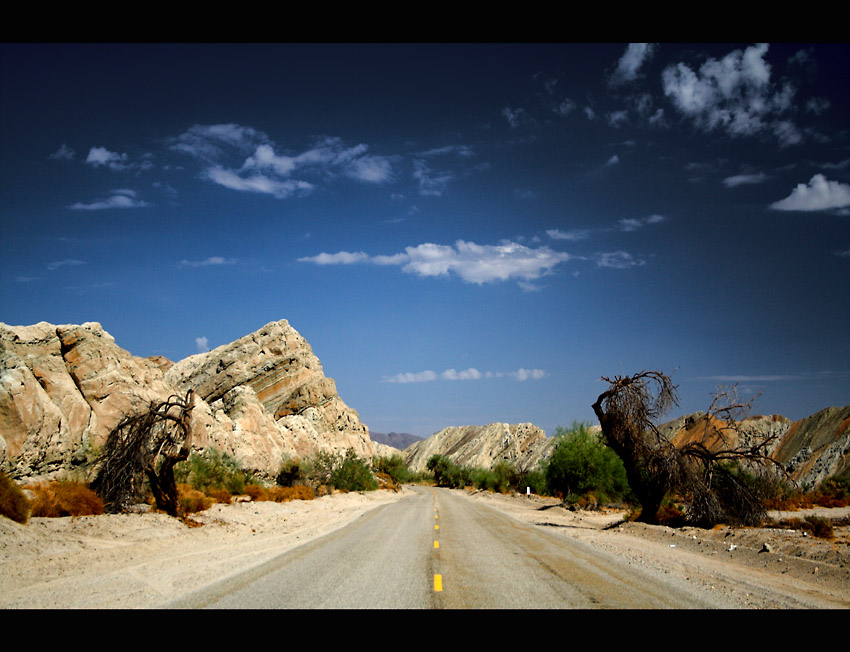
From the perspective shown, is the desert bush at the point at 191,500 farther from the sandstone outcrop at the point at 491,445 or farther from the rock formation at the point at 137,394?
the sandstone outcrop at the point at 491,445

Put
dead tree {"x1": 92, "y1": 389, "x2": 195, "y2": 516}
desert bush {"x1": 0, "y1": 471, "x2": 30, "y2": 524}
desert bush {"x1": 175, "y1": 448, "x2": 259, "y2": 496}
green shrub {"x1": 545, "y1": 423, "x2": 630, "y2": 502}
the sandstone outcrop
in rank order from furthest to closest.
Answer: the sandstone outcrop
green shrub {"x1": 545, "y1": 423, "x2": 630, "y2": 502}
desert bush {"x1": 175, "y1": 448, "x2": 259, "y2": 496}
dead tree {"x1": 92, "y1": 389, "x2": 195, "y2": 516}
desert bush {"x1": 0, "y1": 471, "x2": 30, "y2": 524}

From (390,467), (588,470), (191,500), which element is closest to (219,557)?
(191,500)

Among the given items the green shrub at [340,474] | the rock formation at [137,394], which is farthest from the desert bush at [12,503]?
the green shrub at [340,474]

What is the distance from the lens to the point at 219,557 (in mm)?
11445

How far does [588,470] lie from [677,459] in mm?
16012

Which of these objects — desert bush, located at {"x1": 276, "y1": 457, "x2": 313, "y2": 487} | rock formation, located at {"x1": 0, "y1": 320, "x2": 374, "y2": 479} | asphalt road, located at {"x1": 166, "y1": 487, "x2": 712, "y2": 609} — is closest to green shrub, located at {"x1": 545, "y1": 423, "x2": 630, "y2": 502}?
desert bush, located at {"x1": 276, "y1": 457, "x2": 313, "y2": 487}

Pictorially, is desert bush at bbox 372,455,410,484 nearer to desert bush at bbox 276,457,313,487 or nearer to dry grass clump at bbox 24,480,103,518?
desert bush at bbox 276,457,313,487

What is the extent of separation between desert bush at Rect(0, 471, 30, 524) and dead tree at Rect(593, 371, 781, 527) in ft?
60.0

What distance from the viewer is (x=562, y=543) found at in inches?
584

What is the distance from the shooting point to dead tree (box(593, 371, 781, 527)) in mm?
17953

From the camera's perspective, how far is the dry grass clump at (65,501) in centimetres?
1424
